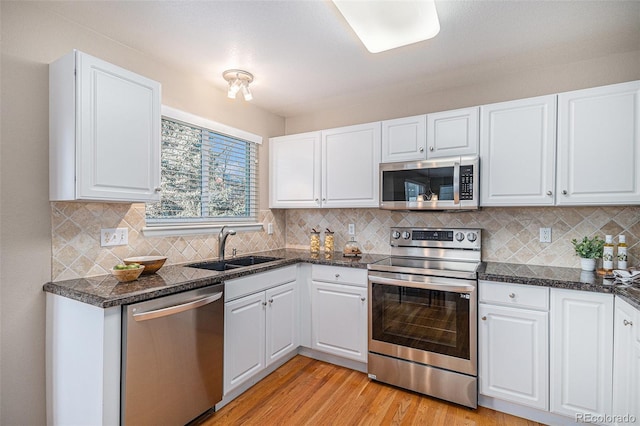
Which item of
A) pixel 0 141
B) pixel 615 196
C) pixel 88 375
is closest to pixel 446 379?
pixel 615 196

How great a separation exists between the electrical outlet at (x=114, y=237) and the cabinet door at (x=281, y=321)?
1.07m

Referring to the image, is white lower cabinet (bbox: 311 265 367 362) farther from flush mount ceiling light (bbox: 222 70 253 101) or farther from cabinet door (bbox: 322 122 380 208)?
flush mount ceiling light (bbox: 222 70 253 101)

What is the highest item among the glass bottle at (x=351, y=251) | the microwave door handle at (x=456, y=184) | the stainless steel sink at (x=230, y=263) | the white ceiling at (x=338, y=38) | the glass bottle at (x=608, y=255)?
the white ceiling at (x=338, y=38)

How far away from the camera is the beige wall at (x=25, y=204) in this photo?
1677 mm

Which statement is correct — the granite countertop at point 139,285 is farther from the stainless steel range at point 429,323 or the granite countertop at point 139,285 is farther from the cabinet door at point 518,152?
the cabinet door at point 518,152

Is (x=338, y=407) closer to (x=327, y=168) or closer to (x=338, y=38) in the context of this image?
(x=327, y=168)

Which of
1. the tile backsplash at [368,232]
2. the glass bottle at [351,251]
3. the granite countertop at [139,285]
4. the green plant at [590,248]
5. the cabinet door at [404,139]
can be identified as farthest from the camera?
the glass bottle at [351,251]

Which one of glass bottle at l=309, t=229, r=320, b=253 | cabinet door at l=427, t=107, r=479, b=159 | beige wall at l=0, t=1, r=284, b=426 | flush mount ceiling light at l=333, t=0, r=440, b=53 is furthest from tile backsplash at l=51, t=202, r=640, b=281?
flush mount ceiling light at l=333, t=0, r=440, b=53

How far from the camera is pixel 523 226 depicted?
8.41 feet

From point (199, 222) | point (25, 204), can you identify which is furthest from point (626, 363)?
point (25, 204)

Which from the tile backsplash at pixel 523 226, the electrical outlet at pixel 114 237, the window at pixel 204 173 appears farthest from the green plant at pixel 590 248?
the electrical outlet at pixel 114 237

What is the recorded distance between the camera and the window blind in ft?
8.20

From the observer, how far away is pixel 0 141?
1664 millimetres

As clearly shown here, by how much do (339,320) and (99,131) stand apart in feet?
7.10
